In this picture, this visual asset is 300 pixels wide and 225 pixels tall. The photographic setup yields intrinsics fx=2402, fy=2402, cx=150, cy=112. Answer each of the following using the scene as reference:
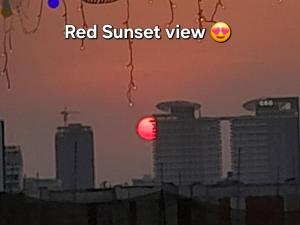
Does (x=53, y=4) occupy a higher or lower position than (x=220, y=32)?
higher

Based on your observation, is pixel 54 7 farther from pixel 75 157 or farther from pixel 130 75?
pixel 75 157

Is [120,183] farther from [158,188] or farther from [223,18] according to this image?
[223,18]

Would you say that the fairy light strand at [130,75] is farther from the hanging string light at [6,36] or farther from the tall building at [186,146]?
the hanging string light at [6,36]

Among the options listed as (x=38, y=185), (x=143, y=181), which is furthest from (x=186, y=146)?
(x=38, y=185)

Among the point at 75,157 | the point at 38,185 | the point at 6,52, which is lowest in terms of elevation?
the point at 38,185

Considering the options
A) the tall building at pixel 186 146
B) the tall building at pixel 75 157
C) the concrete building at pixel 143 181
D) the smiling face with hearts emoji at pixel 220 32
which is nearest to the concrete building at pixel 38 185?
the tall building at pixel 75 157

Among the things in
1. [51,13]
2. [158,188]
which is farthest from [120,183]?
[51,13]
